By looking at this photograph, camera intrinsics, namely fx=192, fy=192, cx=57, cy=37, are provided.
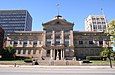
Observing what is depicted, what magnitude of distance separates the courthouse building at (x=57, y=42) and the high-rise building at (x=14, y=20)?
8374 centimetres

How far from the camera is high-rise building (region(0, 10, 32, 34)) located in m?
155

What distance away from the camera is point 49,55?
66625mm

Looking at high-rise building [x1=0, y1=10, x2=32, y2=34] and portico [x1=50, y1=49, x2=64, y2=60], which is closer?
portico [x1=50, y1=49, x2=64, y2=60]

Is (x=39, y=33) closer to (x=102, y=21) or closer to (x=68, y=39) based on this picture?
(x=68, y=39)

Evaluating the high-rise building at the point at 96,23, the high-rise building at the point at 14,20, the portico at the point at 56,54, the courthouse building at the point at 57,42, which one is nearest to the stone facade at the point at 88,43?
the courthouse building at the point at 57,42

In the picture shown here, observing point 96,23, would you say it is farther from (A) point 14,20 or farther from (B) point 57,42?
(B) point 57,42

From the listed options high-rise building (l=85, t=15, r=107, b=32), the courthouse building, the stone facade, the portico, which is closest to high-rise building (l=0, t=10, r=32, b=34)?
high-rise building (l=85, t=15, r=107, b=32)

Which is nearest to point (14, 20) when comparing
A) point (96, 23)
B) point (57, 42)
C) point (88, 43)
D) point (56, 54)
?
point (96, 23)

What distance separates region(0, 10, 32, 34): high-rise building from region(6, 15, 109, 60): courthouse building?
3297 inches

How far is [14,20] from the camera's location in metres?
157

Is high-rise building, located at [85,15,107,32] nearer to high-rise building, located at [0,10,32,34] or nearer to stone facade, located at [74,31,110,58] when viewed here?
high-rise building, located at [0,10,32,34]

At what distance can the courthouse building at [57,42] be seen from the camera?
219ft

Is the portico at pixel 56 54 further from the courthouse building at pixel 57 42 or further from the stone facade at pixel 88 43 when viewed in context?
the stone facade at pixel 88 43

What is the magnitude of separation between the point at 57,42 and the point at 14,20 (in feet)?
317
